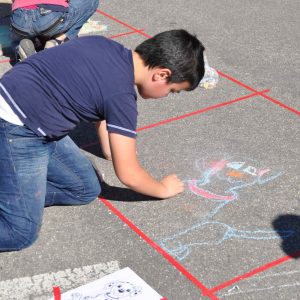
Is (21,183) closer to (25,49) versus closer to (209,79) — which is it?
(25,49)

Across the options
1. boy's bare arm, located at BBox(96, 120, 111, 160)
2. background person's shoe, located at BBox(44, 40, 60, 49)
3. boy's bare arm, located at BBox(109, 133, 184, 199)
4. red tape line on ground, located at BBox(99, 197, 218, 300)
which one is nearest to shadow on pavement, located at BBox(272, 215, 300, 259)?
red tape line on ground, located at BBox(99, 197, 218, 300)

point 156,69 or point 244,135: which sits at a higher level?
point 156,69

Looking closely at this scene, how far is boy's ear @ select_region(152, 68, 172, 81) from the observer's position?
9.39ft

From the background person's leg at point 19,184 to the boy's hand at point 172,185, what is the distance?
2.33ft

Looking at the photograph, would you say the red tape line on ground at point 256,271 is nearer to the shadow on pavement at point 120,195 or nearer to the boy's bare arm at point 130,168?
the boy's bare arm at point 130,168

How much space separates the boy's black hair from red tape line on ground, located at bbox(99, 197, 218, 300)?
875 mm

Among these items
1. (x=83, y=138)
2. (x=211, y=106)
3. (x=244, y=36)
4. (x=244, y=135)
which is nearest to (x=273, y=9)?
(x=244, y=36)

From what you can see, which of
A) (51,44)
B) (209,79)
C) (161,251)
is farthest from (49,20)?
(161,251)

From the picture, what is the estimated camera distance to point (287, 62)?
5.39 metres

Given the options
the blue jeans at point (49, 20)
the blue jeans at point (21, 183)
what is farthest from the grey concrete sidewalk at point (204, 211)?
the blue jeans at point (49, 20)

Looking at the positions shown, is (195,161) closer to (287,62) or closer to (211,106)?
(211,106)

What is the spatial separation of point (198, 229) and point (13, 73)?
1268 millimetres

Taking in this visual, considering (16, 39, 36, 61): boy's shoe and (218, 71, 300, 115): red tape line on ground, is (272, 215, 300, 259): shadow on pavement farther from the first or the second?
(16, 39, 36, 61): boy's shoe

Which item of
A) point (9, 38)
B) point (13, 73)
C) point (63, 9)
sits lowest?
point (9, 38)
